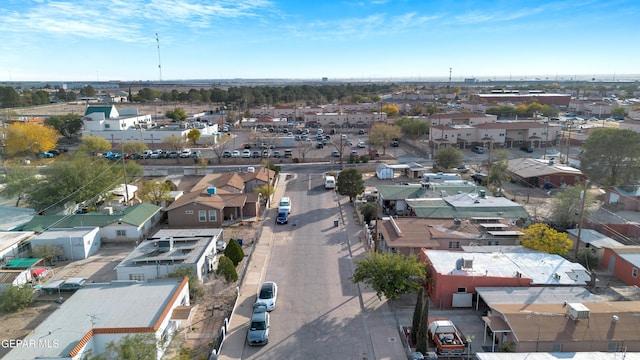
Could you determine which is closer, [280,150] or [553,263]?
[553,263]

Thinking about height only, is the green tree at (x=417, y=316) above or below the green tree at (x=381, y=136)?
below

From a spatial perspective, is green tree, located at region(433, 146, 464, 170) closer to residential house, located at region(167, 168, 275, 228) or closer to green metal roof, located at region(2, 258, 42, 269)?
residential house, located at region(167, 168, 275, 228)

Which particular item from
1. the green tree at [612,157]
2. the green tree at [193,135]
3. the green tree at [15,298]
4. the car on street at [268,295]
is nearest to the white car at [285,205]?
the car on street at [268,295]

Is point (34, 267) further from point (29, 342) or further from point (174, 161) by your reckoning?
point (174, 161)

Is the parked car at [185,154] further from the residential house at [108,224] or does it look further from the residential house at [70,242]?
the residential house at [70,242]

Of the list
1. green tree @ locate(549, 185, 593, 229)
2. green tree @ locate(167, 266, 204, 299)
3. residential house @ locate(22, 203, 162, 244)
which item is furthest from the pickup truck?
residential house @ locate(22, 203, 162, 244)

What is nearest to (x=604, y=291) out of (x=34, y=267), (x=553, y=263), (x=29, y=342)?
(x=553, y=263)
